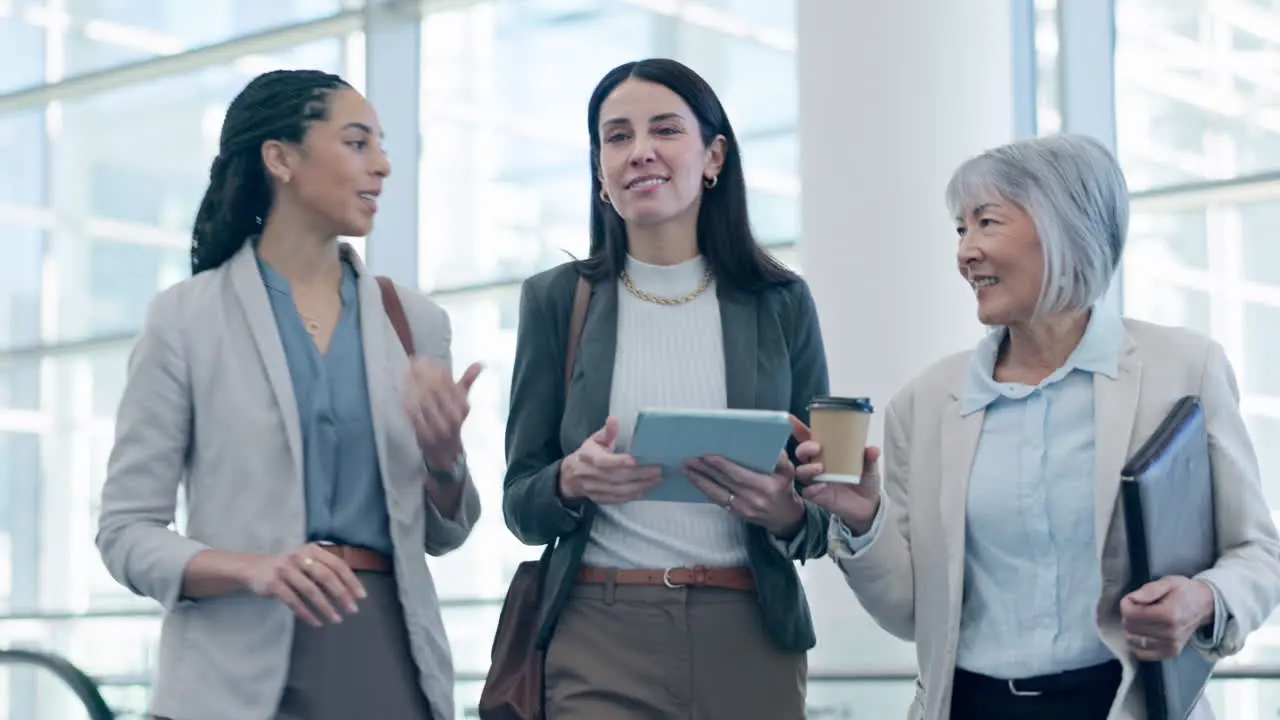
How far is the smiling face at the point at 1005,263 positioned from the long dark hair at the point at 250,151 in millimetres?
1068

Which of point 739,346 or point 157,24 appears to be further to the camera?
point 157,24

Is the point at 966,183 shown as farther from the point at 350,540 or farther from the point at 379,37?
the point at 379,37

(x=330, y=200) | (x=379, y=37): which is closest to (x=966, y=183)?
(x=330, y=200)

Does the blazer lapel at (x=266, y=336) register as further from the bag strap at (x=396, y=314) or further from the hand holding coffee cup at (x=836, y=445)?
the hand holding coffee cup at (x=836, y=445)

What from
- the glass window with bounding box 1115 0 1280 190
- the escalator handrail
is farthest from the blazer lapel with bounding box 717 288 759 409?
the glass window with bounding box 1115 0 1280 190

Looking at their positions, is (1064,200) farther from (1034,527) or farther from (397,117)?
(397,117)

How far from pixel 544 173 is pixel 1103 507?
6.73 meters

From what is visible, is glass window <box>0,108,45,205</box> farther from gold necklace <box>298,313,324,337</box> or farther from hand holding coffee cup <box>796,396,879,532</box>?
hand holding coffee cup <box>796,396,879,532</box>

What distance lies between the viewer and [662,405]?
2.75 meters

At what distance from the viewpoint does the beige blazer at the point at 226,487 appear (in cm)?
248

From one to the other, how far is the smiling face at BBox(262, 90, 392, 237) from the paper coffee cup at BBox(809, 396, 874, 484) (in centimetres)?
80

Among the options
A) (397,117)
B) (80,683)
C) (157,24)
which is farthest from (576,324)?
(157,24)

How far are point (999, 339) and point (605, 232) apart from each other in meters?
0.71

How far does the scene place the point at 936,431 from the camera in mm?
2686
